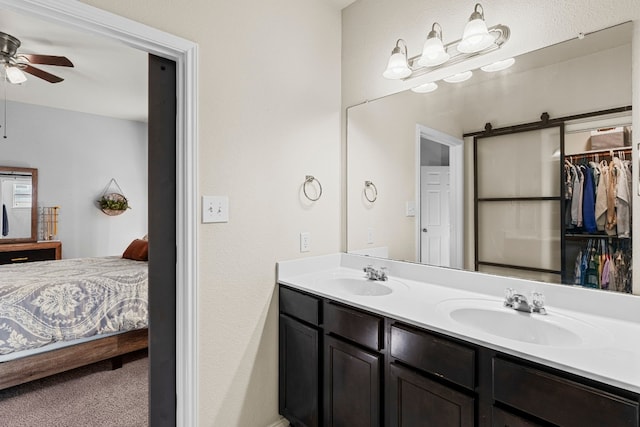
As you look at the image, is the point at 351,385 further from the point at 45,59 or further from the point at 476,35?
the point at 45,59

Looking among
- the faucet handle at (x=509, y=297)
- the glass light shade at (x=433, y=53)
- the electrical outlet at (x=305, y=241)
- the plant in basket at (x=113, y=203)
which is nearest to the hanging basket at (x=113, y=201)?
the plant in basket at (x=113, y=203)

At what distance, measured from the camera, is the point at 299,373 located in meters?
1.70

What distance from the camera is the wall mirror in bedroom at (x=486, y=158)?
4.25 ft

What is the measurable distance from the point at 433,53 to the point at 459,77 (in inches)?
7.0

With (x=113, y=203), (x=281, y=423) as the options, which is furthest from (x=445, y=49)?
(x=113, y=203)

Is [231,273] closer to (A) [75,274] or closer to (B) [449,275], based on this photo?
(B) [449,275]

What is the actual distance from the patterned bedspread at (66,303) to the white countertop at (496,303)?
1.47 meters

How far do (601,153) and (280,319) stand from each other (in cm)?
162

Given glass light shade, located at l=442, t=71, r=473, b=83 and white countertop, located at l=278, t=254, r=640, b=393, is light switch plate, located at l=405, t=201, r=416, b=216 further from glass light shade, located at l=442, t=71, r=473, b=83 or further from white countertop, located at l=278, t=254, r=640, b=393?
glass light shade, located at l=442, t=71, r=473, b=83

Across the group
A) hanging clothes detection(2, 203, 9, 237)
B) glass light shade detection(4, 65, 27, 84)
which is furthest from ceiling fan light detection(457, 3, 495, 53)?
hanging clothes detection(2, 203, 9, 237)

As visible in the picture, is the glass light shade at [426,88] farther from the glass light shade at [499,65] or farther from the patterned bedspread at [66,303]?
the patterned bedspread at [66,303]

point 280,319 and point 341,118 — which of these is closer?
point 280,319

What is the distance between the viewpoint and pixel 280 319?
1.84 m

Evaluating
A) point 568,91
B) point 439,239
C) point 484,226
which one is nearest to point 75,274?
point 439,239
